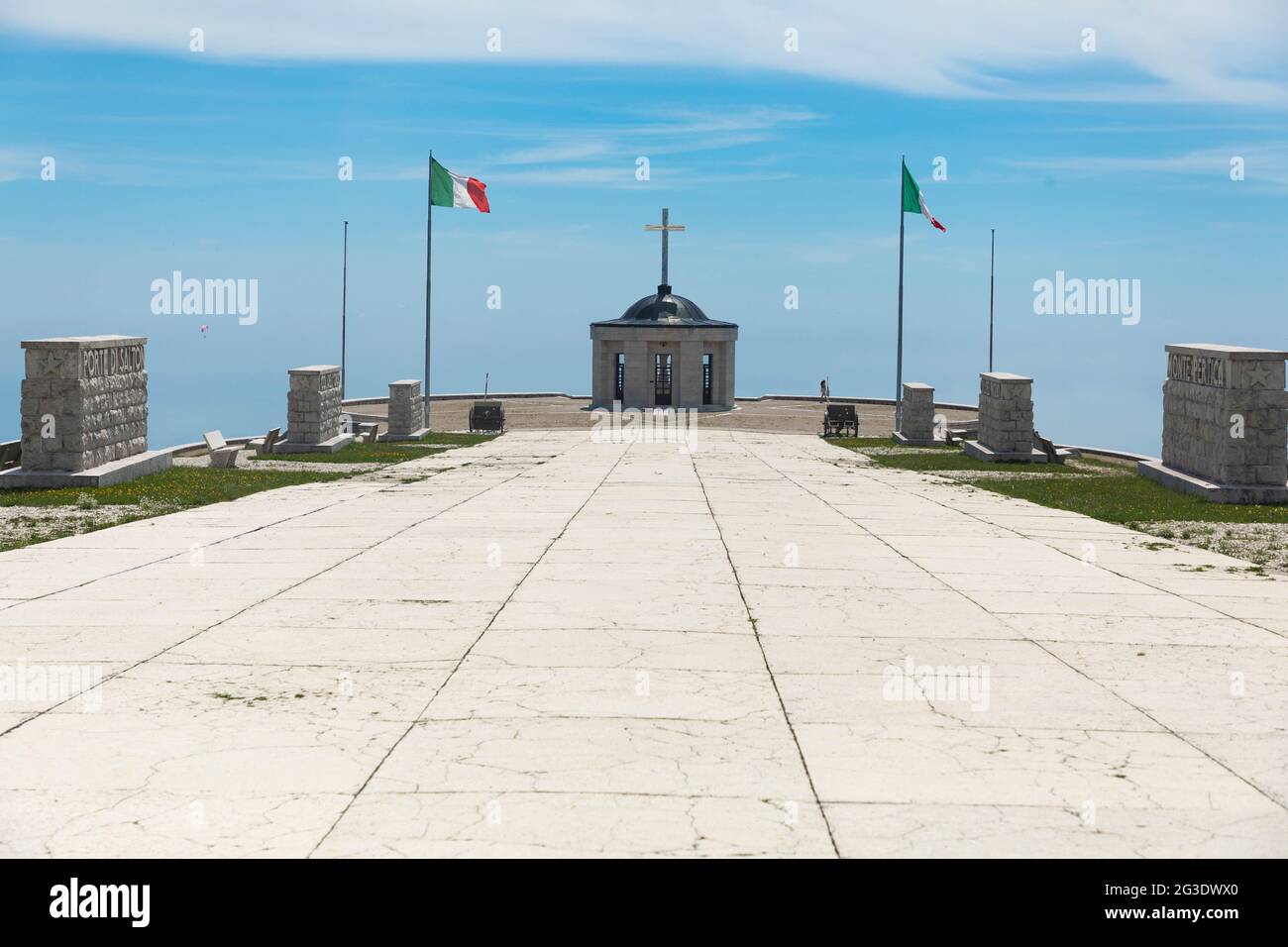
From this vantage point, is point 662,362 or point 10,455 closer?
point 10,455

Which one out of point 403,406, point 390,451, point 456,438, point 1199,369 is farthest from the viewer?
point 456,438

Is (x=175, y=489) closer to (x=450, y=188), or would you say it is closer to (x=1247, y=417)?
(x=1247, y=417)

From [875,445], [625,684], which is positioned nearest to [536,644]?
[625,684]

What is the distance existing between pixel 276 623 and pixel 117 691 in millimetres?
2159

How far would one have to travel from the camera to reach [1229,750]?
716 centimetres

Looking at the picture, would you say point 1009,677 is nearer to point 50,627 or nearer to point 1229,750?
point 1229,750

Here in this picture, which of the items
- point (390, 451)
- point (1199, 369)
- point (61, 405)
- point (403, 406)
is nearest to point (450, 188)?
point (403, 406)

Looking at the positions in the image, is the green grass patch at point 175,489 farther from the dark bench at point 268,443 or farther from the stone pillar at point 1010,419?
the stone pillar at point 1010,419

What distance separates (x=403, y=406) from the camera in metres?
37.0

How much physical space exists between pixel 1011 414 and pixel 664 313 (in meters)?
25.6

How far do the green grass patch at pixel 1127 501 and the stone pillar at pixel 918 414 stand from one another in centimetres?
1103

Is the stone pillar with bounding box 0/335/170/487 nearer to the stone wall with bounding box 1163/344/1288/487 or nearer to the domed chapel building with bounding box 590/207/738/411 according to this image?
the stone wall with bounding box 1163/344/1288/487

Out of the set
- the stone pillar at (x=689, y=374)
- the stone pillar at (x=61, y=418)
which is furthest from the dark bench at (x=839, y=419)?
the stone pillar at (x=61, y=418)

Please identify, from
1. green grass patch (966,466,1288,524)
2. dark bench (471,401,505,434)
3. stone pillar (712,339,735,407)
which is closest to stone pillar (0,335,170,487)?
green grass patch (966,466,1288,524)
